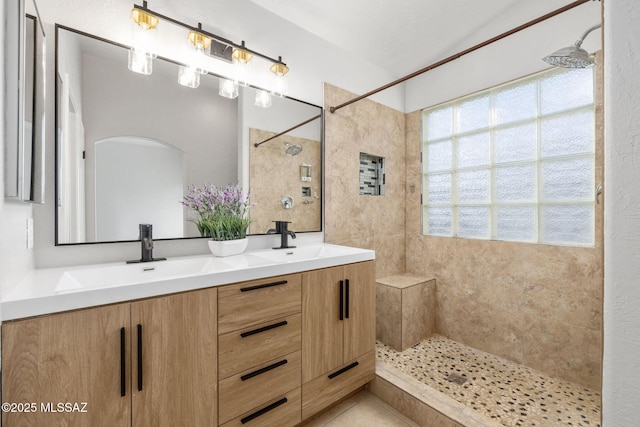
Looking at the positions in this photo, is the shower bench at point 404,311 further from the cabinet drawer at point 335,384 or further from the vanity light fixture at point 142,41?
the vanity light fixture at point 142,41

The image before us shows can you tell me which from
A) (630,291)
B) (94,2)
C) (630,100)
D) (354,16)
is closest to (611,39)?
(630,100)

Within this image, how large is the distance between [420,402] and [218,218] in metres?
1.68

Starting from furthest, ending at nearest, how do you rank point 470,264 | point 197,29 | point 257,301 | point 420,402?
point 470,264
point 420,402
point 197,29
point 257,301

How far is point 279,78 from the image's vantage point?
6.52 ft

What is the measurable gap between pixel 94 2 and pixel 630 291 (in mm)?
2352

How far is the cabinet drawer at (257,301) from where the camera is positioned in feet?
3.94

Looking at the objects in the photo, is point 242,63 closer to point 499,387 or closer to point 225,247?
point 225,247

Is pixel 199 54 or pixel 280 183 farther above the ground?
pixel 199 54

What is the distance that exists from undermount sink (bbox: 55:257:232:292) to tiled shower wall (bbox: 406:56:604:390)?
216 centimetres

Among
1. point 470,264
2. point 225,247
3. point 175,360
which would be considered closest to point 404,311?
point 470,264

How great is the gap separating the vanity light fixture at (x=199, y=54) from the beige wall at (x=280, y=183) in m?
0.37

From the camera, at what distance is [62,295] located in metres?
0.88

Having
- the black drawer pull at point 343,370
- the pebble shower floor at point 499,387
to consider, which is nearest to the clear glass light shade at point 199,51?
the black drawer pull at point 343,370

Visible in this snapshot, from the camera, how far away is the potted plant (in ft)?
5.38
